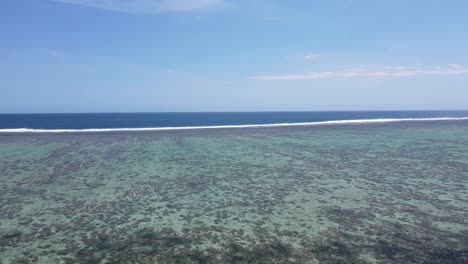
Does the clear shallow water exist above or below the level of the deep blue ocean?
below

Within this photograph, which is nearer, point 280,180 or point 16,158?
point 280,180

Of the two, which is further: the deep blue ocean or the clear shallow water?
the deep blue ocean

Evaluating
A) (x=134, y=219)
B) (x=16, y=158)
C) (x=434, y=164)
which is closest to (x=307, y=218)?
(x=134, y=219)

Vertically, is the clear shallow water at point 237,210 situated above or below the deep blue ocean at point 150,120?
below

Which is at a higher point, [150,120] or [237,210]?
[150,120]

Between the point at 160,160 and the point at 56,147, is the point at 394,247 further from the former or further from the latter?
Answer: the point at 56,147

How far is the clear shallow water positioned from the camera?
208 inches

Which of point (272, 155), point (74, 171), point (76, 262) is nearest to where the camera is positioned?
point (76, 262)

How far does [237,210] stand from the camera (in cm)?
741

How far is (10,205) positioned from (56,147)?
472 inches

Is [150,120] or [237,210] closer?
[237,210]

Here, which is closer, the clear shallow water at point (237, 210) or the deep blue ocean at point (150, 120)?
the clear shallow water at point (237, 210)

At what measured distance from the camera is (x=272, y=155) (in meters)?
15.1

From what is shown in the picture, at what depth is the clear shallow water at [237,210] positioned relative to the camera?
5.29 meters
